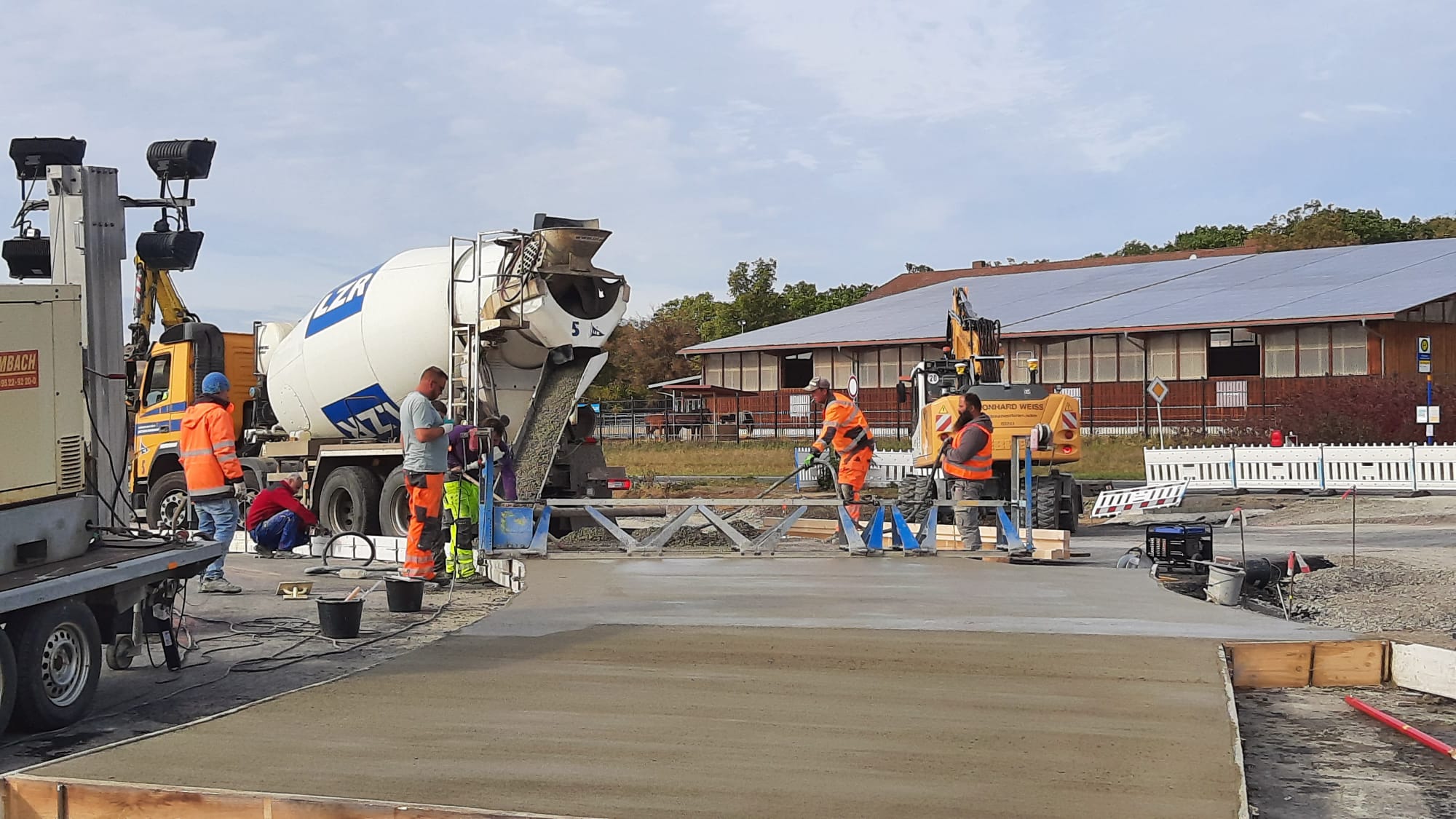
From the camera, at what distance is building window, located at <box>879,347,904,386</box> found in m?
48.6

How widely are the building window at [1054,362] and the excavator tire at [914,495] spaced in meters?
28.4

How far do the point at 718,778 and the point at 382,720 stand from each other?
1.92 metres

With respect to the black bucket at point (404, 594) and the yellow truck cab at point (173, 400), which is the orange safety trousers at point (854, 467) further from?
the yellow truck cab at point (173, 400)

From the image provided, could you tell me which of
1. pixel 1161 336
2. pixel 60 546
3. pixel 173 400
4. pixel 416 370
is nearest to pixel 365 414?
pixel 416 370

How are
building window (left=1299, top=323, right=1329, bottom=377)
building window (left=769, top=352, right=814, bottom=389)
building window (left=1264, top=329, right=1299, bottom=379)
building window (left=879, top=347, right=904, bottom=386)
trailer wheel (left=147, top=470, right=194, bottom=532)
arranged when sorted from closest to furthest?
trailer wheel (left=147, top=470, right=194, bottom=532), building window (left=1299, top=323, right=1329, bottom=377), building window (left=1264, top=329, right=1299, bottom=379), building window (left=879, top=347, right=904, bottom=386), building window (left=769, top=352, right=814, bottom=389)

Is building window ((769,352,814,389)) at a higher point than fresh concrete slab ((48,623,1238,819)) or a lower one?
higher

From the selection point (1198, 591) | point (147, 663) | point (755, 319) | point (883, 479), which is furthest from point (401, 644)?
point (755, 319)

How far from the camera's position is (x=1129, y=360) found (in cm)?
4422

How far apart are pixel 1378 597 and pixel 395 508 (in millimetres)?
10080

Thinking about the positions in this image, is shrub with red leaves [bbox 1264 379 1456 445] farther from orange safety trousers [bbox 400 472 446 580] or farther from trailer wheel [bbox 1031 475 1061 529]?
orange safety trousers [bbox 400 472 446 580]

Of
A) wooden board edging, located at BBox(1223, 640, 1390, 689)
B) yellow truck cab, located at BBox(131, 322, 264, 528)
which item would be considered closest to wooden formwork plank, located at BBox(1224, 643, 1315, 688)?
wooden board edging, located at BBox(1223, 640, 1390, 689)

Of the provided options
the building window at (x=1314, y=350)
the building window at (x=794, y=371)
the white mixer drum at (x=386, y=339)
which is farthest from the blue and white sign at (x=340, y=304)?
the building window at (x=794, y=371)

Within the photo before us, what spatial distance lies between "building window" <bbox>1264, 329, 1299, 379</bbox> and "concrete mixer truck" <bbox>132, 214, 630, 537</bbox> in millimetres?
30651

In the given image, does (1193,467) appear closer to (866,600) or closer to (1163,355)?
(1163,355)
